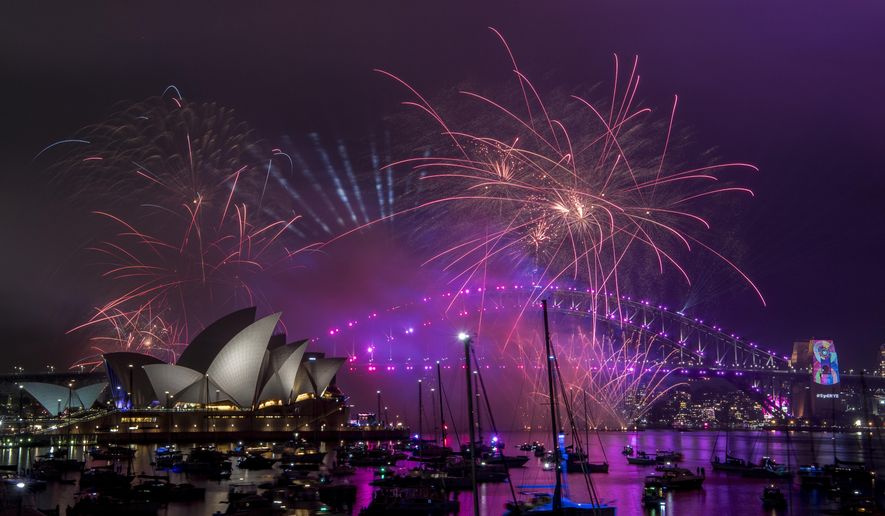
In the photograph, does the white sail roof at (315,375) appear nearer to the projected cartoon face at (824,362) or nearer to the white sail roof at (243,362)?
the white sail roof at (243,362)

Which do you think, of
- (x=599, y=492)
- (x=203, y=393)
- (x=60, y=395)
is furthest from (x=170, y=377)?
(x=599, y=492)

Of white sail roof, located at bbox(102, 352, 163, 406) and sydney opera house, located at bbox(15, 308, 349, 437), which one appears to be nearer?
sydney opera house, located at bbox(15, 308, 349, 437)

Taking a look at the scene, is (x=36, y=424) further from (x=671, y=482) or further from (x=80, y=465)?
(x=671, y=482)

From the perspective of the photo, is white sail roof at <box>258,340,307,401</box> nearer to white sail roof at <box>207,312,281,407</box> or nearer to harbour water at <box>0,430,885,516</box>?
white sail roof at <box>207,312,281,407</box>

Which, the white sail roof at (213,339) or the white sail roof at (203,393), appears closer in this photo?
the white sail roof at (213,339)

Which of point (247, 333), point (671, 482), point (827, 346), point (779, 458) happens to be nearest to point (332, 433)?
point (247, 333)

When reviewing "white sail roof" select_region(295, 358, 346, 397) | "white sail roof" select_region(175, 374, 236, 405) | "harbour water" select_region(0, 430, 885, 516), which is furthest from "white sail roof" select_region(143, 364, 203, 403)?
"harbour water" select_region(0, 430, 885, 516)

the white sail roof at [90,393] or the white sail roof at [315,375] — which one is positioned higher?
the white sail roof at [315,375]

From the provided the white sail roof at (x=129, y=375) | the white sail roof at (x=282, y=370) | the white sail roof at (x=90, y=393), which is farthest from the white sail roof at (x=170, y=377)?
the white sail roof at (x=90, y=393)

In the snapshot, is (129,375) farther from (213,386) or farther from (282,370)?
(282,370)
